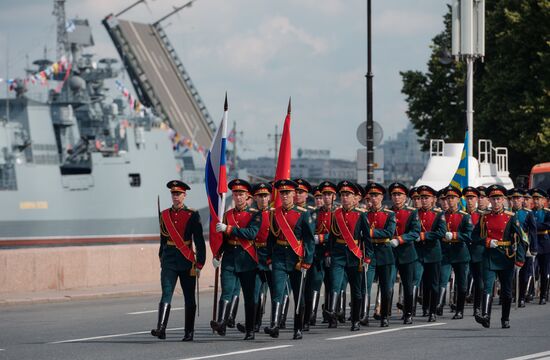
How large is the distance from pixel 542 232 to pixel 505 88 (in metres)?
21.4

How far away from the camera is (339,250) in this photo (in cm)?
1473

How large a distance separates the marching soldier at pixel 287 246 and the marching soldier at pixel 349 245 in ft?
3.57

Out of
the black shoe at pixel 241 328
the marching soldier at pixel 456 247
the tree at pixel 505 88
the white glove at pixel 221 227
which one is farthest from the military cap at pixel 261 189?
the tree at pixel 505 88

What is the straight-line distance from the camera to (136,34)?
195ft

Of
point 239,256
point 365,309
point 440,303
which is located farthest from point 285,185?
point 440,303

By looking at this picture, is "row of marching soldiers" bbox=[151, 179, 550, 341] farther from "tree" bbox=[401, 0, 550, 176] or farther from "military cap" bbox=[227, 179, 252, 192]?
"tree" bbox=[401, 0, 550, 176]

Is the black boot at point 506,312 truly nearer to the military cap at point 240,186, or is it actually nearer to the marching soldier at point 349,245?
the marching soldier at point 349,245

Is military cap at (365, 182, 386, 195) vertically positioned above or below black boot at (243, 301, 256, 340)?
Result: above

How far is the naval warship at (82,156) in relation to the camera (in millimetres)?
59688

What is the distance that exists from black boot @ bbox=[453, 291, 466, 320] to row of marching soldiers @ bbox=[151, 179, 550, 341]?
0.02 m

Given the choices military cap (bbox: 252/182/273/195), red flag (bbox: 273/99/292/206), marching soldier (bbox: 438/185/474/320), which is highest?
red flag (bbox: 273/99/292/206)

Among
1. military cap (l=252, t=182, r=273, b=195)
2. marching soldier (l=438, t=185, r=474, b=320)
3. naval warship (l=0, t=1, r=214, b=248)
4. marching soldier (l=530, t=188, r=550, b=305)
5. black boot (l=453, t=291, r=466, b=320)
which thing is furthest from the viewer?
naval warship (l=0, t=1, r=214, b=248)

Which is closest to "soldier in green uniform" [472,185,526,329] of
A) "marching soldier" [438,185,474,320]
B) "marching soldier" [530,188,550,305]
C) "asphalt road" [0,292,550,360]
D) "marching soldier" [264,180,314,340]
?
"asphalt road" [0,292,550,360]

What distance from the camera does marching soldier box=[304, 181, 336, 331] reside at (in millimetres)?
14750
